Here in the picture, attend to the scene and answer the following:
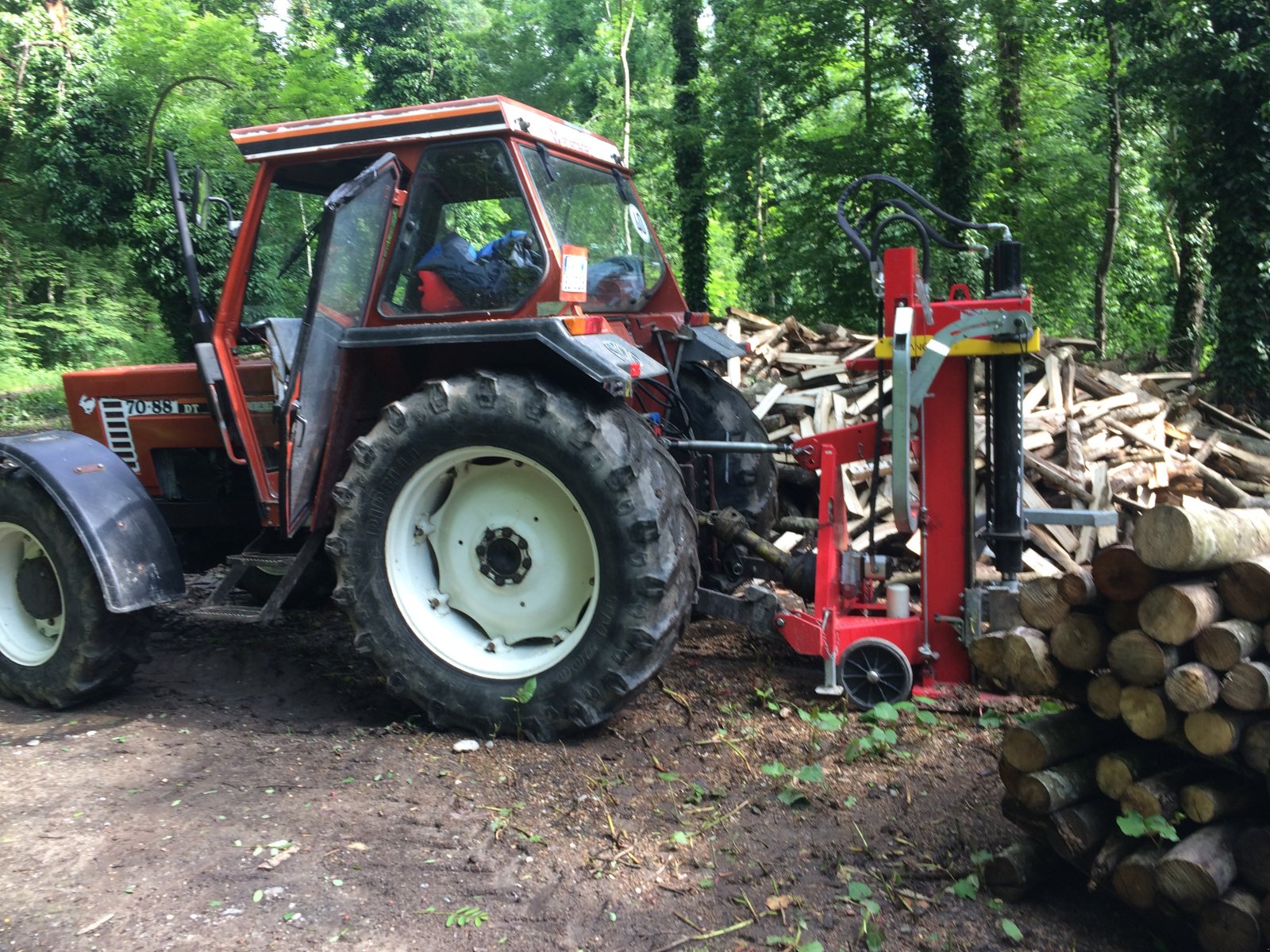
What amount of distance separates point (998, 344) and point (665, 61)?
867 inches

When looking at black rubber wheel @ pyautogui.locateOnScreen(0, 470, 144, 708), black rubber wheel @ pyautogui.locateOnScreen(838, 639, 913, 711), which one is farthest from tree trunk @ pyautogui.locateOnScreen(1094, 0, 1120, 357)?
black rubber wheel @ pyautogui.locateOnScreen(0, 470, 144, 708)

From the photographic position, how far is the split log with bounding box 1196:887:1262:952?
238 centimetres

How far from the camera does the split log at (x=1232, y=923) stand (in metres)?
2.38

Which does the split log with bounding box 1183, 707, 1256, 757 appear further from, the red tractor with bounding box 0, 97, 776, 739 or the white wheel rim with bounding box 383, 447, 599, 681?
the white wheel rim with bounding box 383, 447, 599, 681

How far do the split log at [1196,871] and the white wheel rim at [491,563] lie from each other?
2241 mm

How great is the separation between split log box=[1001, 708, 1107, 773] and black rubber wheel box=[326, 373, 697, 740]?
141cm

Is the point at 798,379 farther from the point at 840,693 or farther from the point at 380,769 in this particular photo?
the point at 380,769

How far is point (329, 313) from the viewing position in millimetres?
4281

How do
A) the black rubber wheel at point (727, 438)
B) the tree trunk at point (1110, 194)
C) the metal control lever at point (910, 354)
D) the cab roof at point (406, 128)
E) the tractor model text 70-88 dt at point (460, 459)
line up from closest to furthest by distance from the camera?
the metal control lever at point (910, 354), the tractor model text 70-88 dt at point (460, 459), the cab roof at point (406, 128), the black rubber wheel at point (727, 438), the tree trunk at point (1110, 194)

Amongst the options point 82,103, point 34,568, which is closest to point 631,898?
point 34,568

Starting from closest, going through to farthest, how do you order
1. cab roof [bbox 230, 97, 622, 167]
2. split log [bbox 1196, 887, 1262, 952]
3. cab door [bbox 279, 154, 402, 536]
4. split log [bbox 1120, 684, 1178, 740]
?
split log [bbox 1196, 887, 1262, 952], split log [bbox 1120, 684, 1178, 740], cab roof [bbox 230, 97, 622, 167], cab door [bbox 279, 154, 402, 536]

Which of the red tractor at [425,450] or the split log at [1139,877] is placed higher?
the red tractor at [425,450]

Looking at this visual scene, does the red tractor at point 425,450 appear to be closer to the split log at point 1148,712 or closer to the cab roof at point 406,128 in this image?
the cab roof at point 406,128

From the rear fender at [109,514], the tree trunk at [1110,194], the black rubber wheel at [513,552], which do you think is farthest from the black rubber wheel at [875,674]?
the tree trunk at [1110,194]
